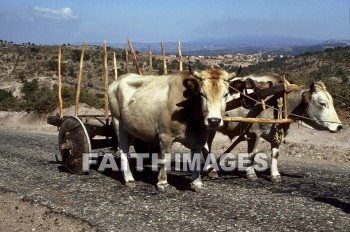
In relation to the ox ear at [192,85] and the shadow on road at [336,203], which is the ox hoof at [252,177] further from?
the ox ear at [192,85]

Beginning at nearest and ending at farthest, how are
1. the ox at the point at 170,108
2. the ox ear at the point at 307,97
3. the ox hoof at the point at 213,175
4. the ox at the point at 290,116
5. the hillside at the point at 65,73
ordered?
the ox at the point at 170,108 → the ox at the point at 290,116 → the ox ear at the point at 307,97 → the ox hoof at the point at 213,175 → the hillside at the point at 65,73

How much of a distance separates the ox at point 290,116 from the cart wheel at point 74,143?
9.84 feet

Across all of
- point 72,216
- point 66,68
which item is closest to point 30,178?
point 72,216

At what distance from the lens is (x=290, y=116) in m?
10.2

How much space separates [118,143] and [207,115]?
333cm

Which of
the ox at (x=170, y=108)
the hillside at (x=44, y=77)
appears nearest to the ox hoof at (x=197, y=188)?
the ox at (x=170, y=108)

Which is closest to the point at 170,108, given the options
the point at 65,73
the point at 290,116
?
the point at 290,116

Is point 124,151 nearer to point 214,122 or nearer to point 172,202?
point 172,202

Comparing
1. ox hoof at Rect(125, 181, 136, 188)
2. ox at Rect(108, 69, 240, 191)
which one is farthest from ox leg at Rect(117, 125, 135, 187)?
ox hoof at Rect(125, 181, 136, 188)

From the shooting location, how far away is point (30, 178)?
11.2 m

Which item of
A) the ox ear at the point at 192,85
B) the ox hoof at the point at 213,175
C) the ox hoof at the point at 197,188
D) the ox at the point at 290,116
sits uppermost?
the ox ear at the point at 192,85

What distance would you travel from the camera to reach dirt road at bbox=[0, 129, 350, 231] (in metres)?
7.48

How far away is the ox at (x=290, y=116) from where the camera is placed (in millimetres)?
9445

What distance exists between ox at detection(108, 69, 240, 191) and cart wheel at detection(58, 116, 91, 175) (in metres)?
0.90
